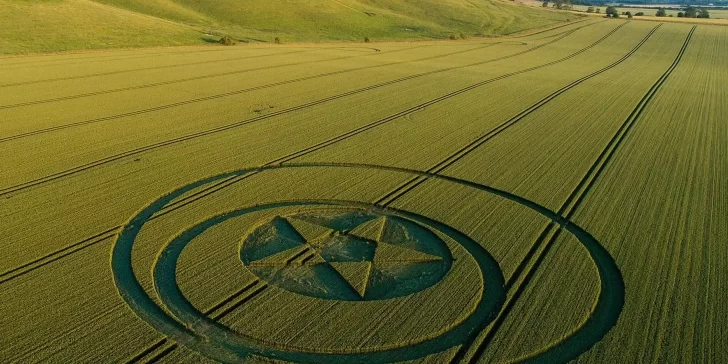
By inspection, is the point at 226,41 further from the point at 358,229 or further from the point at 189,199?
the point at 358,229

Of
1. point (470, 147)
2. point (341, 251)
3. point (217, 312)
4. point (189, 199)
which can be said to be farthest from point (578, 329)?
point (470, 147)

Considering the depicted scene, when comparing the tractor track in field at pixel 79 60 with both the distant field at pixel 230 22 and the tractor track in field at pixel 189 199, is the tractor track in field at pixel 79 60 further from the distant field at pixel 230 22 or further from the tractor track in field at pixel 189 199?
the tractor track in field at pixel 189 199

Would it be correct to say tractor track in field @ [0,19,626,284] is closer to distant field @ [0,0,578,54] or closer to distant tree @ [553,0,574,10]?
distant field @ [0,0,578,54]

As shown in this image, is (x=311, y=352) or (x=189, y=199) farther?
(x=189, y=199)

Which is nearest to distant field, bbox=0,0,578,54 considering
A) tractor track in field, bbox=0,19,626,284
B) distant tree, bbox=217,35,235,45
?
distant tree, bbox=217,35,235,45

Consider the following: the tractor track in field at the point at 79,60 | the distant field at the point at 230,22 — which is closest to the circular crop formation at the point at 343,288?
the tractor track in field at the point at 79,60

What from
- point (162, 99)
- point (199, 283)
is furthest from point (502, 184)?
point (162, 99)
